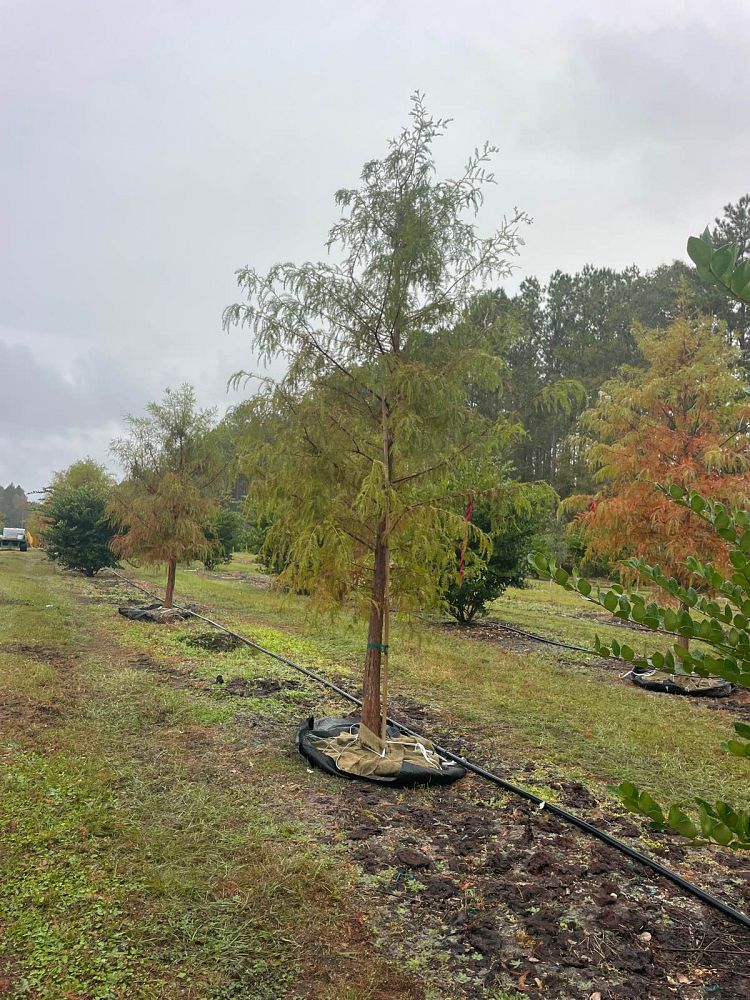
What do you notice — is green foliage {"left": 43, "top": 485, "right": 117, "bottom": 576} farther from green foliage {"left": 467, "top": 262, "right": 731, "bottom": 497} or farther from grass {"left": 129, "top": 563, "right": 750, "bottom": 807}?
green foliage {"left": 467, "top": 262, "right": 731, "bottom": 497}

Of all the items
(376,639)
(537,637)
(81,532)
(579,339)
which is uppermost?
(579,339)

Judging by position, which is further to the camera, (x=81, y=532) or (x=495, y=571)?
(x=81, y=532)

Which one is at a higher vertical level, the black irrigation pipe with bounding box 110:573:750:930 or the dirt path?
the black irrigation pipe with bounding box 110:573:750:930

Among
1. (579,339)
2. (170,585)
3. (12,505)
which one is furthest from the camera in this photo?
(12,505)

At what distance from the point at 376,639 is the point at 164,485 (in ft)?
27.9

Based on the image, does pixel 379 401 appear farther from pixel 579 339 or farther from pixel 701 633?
pixel 579 339

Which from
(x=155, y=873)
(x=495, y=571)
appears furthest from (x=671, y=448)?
(x=155, y=873)

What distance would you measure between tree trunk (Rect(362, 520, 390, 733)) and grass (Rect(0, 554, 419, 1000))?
1.01m

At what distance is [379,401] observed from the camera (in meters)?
5.34

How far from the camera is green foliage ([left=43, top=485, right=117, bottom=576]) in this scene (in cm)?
2114

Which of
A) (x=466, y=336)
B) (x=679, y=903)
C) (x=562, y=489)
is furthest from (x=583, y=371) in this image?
(x=679, y=903)

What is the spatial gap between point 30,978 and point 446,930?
1815 mm

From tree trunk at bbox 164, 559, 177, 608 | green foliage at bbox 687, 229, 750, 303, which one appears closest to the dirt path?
green foliage at bbox 687, 229, 750, 303

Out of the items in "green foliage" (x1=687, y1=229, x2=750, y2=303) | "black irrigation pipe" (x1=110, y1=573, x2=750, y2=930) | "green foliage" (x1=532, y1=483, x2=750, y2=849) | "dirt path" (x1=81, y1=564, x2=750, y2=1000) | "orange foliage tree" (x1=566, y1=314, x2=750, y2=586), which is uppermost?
"orange foliage tree" (x1=566, y1=314, x2=750, y2=586)
